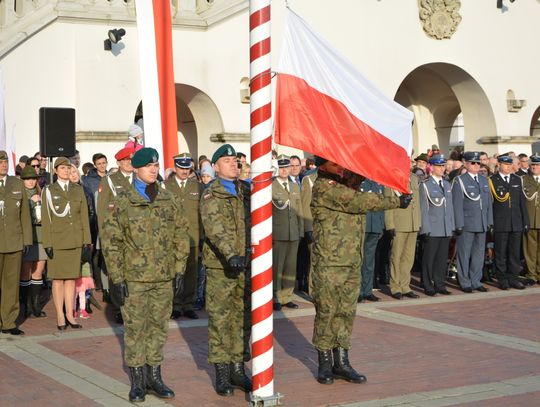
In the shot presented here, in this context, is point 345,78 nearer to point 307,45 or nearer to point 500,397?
point 307,45

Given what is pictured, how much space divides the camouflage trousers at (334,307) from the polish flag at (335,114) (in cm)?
88

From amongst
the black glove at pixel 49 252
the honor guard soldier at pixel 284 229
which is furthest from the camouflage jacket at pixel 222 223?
the honor guard soldier at pixel 284 229

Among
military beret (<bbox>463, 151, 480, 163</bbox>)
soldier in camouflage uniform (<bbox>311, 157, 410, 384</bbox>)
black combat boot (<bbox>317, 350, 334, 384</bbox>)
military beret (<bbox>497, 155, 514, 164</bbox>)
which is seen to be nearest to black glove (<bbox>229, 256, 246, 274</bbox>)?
soldier in camouflage uniform (<bbox>311, 157, 410, 384</bbox>)

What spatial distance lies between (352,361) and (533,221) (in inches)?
269

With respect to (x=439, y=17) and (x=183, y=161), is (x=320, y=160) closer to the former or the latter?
(x=183, y=161)

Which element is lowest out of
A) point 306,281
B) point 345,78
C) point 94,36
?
point 306,281

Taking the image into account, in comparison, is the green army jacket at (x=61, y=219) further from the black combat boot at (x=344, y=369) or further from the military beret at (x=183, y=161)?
the black combat boot at (x=344, y=369)

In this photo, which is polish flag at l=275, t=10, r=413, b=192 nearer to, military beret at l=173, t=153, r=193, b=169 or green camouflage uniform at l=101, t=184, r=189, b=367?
green camouflage uniform at l=101, t=184, r=189, b=367

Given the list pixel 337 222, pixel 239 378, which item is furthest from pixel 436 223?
pixel 239 378

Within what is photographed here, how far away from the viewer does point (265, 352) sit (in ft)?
23.0

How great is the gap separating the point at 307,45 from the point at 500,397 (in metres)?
3.14

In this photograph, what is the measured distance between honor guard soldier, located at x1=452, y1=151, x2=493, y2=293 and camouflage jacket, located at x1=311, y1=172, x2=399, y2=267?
6.08m

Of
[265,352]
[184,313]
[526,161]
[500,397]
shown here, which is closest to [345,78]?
[265,352]

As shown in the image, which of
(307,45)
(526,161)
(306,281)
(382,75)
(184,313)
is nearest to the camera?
(307,45)
